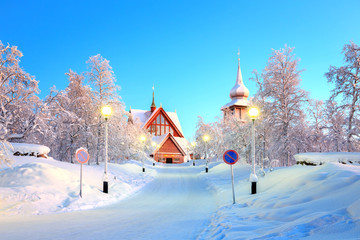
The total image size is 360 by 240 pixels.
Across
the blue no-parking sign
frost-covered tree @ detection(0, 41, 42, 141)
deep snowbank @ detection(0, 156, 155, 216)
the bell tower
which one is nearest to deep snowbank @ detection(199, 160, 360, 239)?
the blue no-parking sign

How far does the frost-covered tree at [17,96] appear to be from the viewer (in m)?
18.2

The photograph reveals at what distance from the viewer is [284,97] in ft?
67.0

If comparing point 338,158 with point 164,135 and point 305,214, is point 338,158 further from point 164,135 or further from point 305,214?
point 164,135

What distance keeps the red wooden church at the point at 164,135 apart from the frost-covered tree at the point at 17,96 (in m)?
27.6

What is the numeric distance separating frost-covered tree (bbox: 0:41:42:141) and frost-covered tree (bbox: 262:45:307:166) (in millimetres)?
18581

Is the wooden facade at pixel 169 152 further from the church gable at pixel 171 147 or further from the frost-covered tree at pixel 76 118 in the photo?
the frost-covered tree at pixel 76 118

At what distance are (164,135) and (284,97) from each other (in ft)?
140

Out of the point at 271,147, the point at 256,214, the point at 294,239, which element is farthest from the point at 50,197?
the point at 271,147

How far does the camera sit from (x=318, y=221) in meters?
4.86

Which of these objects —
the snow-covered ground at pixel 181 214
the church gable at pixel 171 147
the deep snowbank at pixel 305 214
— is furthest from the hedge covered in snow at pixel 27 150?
the church gable at pixel 171 147

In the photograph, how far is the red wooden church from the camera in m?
58.6

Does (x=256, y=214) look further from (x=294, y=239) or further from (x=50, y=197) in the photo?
(x=50, y=197)

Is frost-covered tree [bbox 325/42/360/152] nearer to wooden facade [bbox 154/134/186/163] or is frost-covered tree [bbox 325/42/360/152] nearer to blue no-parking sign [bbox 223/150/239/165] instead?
blue no-parking sign [bbox 223/150/239/165]

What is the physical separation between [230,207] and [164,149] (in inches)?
1979
